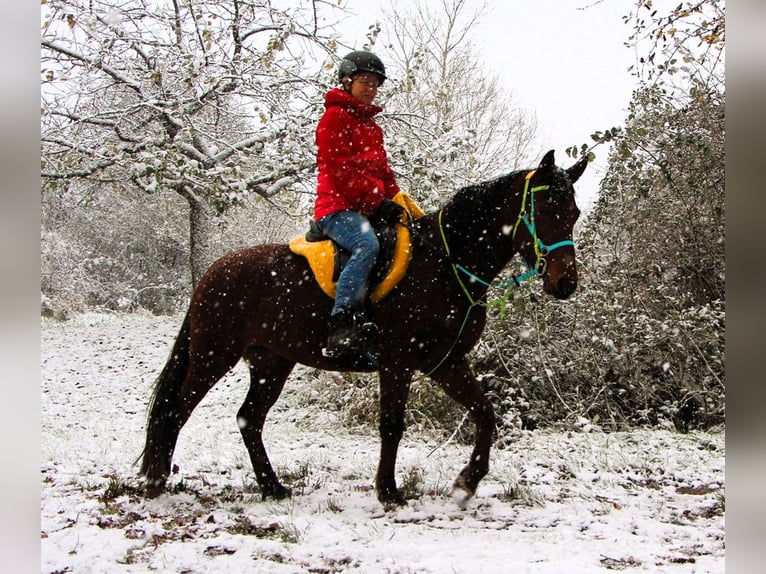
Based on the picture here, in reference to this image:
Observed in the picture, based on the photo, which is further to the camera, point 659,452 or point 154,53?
point 154,53

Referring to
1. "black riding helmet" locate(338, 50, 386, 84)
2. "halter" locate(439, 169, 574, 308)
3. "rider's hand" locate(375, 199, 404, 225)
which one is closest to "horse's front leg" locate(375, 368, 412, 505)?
"halter" locate(439, 169, 574, 308)

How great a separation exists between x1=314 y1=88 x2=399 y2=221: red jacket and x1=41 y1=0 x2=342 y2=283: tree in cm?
526

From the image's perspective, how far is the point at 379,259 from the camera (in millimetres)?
4223

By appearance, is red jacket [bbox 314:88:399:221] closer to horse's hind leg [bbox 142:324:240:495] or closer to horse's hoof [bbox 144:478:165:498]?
horse's hind leg [bbox 142:324:240:495]

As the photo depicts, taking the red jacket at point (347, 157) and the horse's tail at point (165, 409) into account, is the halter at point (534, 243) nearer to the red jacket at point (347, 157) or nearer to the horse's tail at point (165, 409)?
the red jacket at point (347, 157)

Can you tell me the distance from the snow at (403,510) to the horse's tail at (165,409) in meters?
0.31

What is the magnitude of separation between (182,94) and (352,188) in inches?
283

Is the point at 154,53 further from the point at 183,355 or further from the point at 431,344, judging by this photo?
the point at 431,344

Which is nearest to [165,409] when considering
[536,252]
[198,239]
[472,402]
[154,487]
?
[154,487]

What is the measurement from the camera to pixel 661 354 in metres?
6.67

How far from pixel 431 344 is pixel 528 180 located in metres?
1.27

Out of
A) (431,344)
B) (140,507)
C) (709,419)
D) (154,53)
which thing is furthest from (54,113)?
(709,419)

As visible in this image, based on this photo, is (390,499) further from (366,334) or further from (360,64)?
(360,64)

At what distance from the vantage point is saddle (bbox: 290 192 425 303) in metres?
4.17
